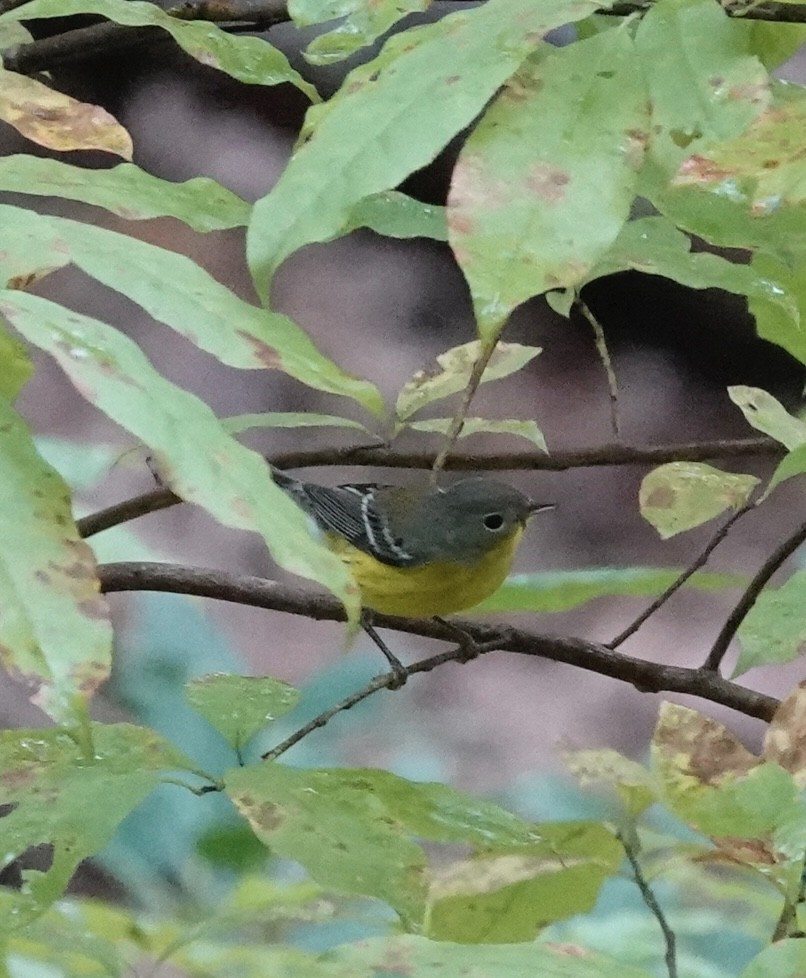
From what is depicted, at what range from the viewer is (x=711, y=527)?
1926 mm

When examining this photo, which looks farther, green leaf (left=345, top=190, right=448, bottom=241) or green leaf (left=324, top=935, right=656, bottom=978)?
green leaf (left=345, top=190, right=448, bottom=241)

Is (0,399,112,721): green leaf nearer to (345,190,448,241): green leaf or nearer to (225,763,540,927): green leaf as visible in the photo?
(225,763,540,927): green leaf

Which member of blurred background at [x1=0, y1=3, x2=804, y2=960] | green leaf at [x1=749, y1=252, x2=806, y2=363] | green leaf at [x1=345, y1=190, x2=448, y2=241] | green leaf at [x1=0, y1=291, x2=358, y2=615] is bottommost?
blurred background at [x1=0, y1=3, x2=804, y2=960]

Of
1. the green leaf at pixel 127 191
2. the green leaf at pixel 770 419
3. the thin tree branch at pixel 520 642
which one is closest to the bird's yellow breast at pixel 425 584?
the thin tree branch at pixel 520 642

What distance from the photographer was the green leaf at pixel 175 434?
0.30m

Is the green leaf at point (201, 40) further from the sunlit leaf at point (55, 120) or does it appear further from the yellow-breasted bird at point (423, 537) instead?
the yellow-breasted bird at point (423, 537)

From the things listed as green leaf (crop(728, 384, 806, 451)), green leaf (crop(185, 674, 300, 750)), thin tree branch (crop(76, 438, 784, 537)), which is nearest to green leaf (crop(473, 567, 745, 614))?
thin tree branch (crop(76, 438, 784, 537))

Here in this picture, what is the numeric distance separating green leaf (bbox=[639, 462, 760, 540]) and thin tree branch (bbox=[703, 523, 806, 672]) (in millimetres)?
43

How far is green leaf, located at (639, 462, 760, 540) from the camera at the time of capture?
73 centimetres

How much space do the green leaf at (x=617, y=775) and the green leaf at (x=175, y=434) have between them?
0.25 m

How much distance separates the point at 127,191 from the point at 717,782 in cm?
32

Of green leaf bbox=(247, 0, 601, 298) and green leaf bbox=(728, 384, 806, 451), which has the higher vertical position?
green leaf bbox=(247, 0, 601, 298)

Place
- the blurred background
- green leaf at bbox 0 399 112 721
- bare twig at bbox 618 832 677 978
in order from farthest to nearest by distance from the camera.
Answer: the blurred background, bare twig at bbox 618 832 677 978, green leaf at bbox 0 399 112 721

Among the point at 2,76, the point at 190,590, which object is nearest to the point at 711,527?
the point at 190,590
